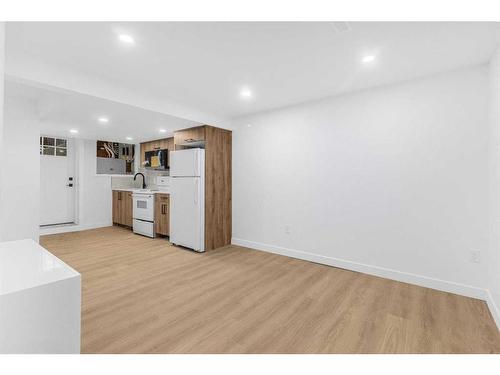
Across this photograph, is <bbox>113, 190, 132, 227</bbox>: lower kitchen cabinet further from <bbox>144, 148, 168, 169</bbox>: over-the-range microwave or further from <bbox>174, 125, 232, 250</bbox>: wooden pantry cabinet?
<bbox>174, 125, 232, 250</bbox>: wooden pantry cabinet

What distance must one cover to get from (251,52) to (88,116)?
9.22 ft

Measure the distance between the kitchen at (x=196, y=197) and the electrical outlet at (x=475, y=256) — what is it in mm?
3195

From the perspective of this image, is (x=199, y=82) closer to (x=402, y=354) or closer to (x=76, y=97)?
(x=76, y=97)

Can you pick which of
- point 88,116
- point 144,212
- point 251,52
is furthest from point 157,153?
point 251,52

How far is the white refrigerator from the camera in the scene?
147 inches

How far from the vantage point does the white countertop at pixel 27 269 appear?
3.33 feet

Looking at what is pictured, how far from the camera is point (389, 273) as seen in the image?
274 centimetres

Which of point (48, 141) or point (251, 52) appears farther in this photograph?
point (48, 141)

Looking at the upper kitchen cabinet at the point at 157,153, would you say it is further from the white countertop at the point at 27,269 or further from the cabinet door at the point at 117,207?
the white countertop at the point at 27,269

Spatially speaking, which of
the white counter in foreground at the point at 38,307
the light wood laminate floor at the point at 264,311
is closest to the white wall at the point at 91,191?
the light wood laminate floor at the point at 264,311

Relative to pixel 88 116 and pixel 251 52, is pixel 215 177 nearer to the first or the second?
pixel 88 116

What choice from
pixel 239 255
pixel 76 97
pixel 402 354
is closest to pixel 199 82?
pixel 76 97

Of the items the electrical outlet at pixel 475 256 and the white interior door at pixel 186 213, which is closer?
the electrical outlet at pixel 475 256

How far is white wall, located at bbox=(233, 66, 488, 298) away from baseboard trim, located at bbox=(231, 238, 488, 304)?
0.01 m
